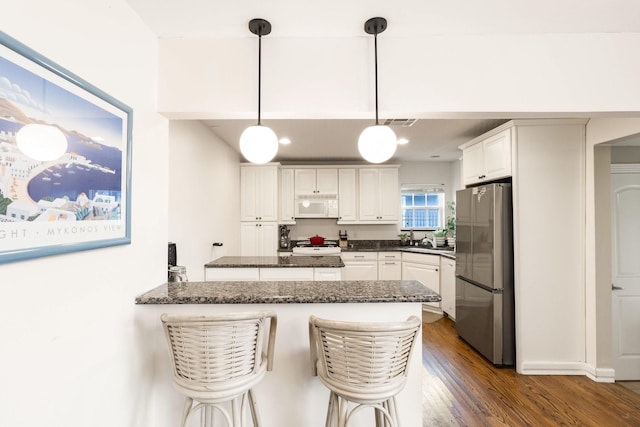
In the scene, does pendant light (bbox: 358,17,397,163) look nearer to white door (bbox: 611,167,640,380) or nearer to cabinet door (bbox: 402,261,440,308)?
white door (bbox: 611,167,640,380)

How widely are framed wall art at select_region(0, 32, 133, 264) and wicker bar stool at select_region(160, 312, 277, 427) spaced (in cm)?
48

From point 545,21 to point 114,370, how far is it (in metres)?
2.60

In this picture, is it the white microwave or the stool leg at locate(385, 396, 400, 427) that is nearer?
the stool leg at locate(385, 396, 400, 427)

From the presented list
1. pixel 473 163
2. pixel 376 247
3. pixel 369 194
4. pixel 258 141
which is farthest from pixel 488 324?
pixel 258 141

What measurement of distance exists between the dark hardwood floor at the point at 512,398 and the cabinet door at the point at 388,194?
2455 millimetres

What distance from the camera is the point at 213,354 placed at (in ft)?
4.06

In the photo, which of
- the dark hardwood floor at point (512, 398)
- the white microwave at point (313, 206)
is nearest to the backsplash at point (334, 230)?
the white microwave at point (313, 206)

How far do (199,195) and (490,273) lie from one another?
286 centimetres

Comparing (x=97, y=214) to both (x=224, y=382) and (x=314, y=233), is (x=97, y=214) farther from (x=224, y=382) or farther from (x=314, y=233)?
(x=314, y=233)

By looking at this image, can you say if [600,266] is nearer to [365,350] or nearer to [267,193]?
[365,350]

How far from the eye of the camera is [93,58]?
3.81 feet

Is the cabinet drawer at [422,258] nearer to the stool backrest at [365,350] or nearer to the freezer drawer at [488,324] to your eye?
the freezer drawer at [488,324]

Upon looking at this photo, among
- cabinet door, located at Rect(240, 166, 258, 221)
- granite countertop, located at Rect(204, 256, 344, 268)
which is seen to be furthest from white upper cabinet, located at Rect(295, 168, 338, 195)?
granite countertop, located at Rect(204, 256, 344, 268)

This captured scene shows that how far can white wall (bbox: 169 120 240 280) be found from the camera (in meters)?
2.44
